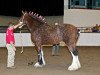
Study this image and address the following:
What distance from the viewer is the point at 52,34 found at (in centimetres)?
1145

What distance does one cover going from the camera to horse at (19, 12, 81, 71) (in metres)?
11.3

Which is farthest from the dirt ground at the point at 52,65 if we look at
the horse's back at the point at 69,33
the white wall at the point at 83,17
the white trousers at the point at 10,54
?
the white wall at the point at 83,17

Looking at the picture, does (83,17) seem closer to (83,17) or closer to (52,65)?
(83,17)

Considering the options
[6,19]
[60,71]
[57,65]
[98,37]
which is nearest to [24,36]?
[6,19]

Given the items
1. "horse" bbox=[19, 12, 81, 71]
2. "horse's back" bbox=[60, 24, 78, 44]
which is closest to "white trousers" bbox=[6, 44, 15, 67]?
"horse" bbox=[19, 12, 81, 71]

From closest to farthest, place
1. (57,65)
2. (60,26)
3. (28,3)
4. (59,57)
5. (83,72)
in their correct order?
(83,72)
(60,26)
(57,65)
(59,57)
(28,3)

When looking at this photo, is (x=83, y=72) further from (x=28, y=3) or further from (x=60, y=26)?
(x=28, y=3)

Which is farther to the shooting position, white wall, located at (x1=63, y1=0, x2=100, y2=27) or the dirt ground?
white wall, located at (x1=63, y1=0, x2=100, y2=27)

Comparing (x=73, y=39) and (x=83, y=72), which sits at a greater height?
(x=73, y=39)

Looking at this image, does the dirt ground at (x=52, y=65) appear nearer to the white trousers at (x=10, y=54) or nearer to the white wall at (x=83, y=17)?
the white trousers at (x=10, y=54)

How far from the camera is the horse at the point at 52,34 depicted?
37.0 feet

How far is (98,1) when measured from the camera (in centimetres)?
2088

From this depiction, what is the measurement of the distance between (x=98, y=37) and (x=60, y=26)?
8100mm

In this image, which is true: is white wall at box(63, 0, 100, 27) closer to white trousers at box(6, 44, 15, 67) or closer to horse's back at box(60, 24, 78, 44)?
horse's back at box(60, 24, 78, 44)
